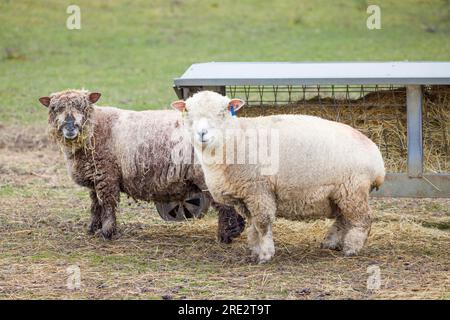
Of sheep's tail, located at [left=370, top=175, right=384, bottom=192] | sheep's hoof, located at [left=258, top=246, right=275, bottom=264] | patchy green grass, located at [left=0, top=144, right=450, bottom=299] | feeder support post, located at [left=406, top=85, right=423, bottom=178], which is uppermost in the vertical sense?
feeder support post, located at [left=406, top=85, right=423, bottom=178]

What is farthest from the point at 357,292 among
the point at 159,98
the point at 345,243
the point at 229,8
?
the point at 229,8

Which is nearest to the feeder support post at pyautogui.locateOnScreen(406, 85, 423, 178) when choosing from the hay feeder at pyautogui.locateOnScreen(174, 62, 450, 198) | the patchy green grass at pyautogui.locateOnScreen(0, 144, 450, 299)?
the hay feeder at pyautogui.locateOnScreen(174, 62, 450, 198)

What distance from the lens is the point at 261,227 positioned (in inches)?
327

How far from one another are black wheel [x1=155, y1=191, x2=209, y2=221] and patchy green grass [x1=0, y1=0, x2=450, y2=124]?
622 cm

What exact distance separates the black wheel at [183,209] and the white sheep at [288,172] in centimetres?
171

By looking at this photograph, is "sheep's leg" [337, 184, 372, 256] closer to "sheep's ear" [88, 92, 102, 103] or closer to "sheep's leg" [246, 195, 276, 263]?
"sheep's leg" [246, 195, 276, 263]

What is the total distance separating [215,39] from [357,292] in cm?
1647

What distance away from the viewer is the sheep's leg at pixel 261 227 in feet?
27.0

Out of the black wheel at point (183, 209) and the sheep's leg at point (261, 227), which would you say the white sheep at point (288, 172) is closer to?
the sheep's leg at point (261, 227)

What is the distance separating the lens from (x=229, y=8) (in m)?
26.6

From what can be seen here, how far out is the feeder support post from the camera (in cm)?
921

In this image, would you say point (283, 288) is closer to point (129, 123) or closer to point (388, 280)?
point (388, 280)

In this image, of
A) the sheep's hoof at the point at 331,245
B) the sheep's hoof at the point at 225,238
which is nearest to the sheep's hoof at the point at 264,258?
the sheep's hoof at the point at 331,245

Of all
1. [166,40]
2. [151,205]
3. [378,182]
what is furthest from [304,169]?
[166,40]
